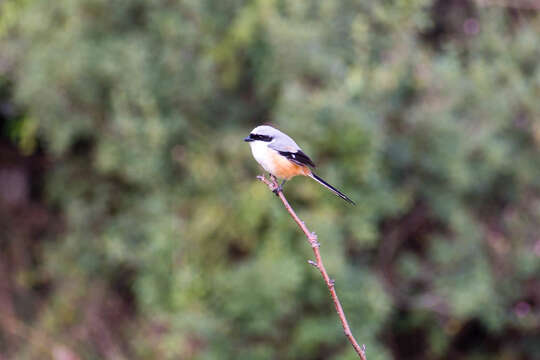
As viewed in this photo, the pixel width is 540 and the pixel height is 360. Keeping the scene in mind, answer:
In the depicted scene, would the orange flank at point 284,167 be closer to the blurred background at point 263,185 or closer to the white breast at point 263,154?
the white breast at point 263,154

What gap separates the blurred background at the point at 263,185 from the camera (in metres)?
6.18

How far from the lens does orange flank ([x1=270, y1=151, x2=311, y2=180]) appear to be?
142 inches

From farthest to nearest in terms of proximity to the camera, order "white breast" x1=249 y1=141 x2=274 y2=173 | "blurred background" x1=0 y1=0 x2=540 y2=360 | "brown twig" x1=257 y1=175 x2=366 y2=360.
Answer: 1. "blurred background" x1=0 y1=0 x2=540 y2=360
2. "white breast" x1=249 y1=141 x2=274 y2=173
3. "brown twig" x1=257 y1=175 x2=366 y2=360

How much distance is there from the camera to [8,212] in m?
8.63

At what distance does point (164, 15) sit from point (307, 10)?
56.1 inches

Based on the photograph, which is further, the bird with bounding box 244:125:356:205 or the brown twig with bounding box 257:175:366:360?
the bird with bounding box 244:125:356:205

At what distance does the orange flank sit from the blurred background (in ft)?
7.31

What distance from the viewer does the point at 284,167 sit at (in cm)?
366

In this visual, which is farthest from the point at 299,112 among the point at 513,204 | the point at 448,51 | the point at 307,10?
the point at 513,204

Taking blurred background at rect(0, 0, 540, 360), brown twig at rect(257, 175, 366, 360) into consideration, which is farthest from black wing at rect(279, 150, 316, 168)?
blurred background at rect(0, 0, 540, 360)

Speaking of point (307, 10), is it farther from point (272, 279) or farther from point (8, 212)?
point (8, 212)

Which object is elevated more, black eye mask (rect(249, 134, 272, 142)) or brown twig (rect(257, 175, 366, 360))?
black eye mask (rect(249, 134, 272, 142))

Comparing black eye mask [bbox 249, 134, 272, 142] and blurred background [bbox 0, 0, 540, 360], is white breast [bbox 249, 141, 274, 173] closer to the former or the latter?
black eye mask [bbox 249, 134, 272, 142]

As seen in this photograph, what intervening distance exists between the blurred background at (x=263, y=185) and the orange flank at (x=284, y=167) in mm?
2228
